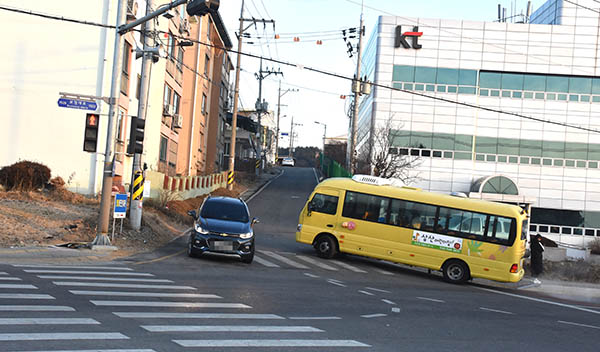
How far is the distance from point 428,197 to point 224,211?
23.7 ft

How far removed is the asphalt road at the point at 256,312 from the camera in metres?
8.15

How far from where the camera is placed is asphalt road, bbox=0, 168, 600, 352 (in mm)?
8148

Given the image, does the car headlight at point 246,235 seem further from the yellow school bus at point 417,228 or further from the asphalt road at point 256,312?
the yellow school bus at point 417,228

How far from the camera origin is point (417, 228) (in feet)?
70.2

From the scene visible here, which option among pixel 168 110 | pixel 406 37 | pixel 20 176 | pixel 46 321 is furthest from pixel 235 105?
pixel 46 321

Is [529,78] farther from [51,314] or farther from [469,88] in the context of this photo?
[51,314]

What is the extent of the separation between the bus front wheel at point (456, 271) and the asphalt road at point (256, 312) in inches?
53.7

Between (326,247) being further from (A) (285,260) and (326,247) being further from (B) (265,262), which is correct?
(B) (265,262)

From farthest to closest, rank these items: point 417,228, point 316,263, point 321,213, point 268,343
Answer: point 321,213, point 417,228, point 316,263, point 268,343

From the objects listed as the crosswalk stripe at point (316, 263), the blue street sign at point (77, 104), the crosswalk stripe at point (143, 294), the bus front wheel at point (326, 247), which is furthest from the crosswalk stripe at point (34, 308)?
the bus front wheel at point (326, 247)

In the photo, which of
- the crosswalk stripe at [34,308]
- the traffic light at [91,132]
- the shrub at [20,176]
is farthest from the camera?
the shrub at [20,176]

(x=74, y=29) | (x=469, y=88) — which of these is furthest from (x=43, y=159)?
(x=469, y=88)

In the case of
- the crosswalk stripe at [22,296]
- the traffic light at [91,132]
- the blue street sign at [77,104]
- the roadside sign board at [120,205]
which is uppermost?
the blue street sign at [77,104]

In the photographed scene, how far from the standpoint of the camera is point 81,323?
8477mm
